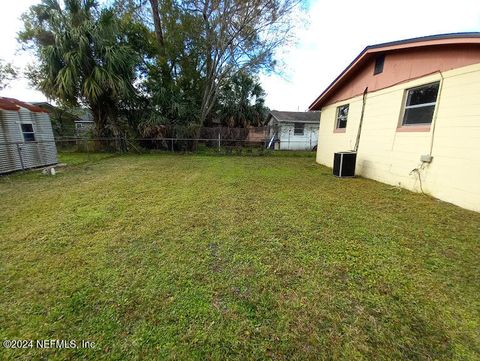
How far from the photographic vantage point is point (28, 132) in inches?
282

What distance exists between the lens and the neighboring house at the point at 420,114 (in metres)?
3.72

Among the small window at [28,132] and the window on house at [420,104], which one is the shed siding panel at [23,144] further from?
the window on house at [420,104]

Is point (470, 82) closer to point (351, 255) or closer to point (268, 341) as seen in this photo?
point (351, 255)

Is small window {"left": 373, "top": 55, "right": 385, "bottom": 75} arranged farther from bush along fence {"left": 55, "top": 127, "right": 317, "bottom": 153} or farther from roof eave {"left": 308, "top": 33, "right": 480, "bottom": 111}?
bush along fence {"left": 55, "top": 127, "right": 317, "bottom": 153}

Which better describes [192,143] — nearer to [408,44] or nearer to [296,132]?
[296,132]

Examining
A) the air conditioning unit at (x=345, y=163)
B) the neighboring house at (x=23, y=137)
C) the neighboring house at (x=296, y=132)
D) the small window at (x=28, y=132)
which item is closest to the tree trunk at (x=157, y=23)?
the neighboring house at (x=23, y=137)

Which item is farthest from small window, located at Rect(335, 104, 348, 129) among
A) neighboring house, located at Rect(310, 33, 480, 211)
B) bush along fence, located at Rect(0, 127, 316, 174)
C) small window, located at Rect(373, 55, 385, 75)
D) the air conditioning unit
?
bush along fence, located at Rect(0, 127, 316, 174)

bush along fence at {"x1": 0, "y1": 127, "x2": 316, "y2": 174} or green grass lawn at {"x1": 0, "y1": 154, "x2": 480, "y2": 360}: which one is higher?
bush along fence at {"x1": 0, "y1": 127, "x2": 316, "y2": 174}

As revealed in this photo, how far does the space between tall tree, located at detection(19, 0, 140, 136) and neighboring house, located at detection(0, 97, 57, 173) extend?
2.28 metres

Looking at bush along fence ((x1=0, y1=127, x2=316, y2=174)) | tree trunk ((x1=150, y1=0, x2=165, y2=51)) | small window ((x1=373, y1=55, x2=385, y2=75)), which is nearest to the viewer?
small window ((x1=373, y1=55, x2=385, y2=75))

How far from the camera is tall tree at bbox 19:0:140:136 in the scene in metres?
8.92

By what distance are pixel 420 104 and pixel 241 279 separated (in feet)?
18.5

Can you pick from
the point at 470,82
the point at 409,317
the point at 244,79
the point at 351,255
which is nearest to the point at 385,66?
the point at 470,82

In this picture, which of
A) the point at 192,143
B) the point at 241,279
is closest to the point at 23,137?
the point at 192,143
